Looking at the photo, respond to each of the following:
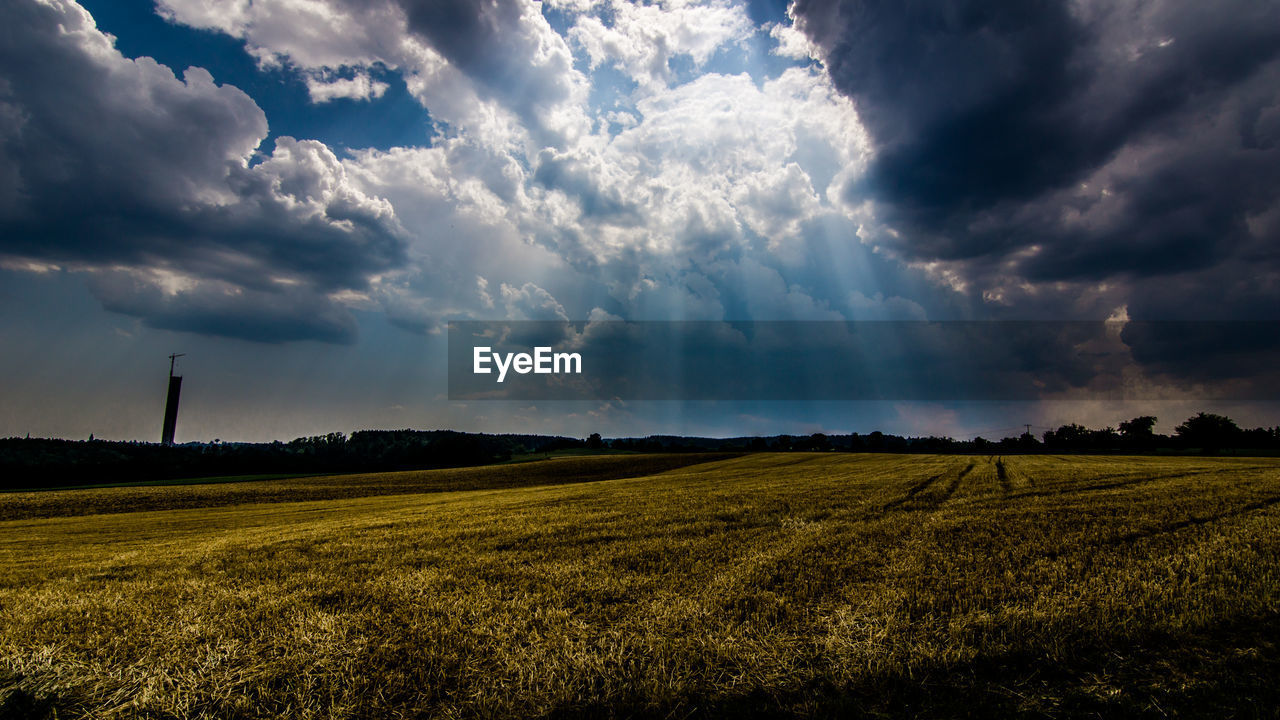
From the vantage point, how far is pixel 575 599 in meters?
6.30

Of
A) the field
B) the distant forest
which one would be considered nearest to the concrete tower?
the distant forest

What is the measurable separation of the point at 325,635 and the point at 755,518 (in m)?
9.28

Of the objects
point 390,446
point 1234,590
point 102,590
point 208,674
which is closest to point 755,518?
point 1234,590

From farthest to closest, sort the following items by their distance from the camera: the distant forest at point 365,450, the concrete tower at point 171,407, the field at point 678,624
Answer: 1. the concrete tower at point 171,407
2. the distant forest at point 365,450
3. the field at point 678,624

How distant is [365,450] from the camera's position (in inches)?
4882

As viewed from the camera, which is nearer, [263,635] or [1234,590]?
[263,635]

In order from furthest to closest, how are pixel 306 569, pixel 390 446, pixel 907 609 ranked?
pixel 390 446 → pixel 306 569 → pixel 907 609

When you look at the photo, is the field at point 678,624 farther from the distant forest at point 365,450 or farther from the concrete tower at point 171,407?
the concrete tower at point 171,407

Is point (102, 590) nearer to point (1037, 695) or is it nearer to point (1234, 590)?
point (1037, 695)

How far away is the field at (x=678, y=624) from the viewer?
3932 millimetres

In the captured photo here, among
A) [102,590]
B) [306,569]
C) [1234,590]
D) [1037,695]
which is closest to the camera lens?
[1037,695]

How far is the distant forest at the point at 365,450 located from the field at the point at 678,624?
253 feet

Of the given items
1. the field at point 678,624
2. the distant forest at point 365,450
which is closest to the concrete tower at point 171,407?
the distant forest at point 365,450

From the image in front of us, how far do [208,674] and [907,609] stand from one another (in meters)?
6.95
